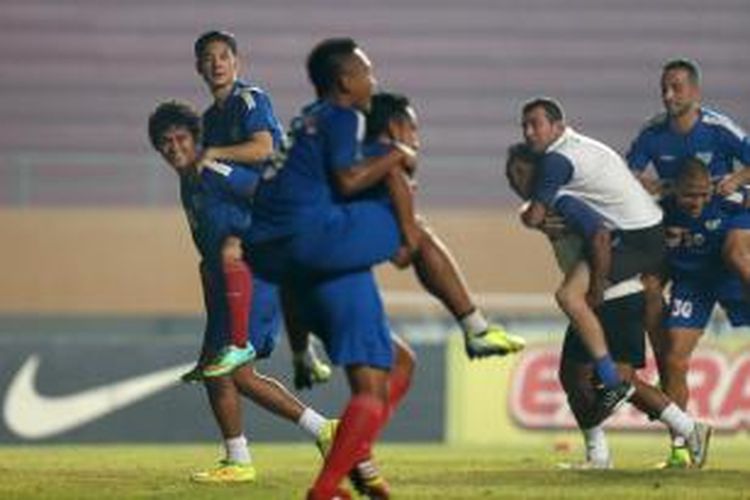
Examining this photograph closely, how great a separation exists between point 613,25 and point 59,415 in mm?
10871

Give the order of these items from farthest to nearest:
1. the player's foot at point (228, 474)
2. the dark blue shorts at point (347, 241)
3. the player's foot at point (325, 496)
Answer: the player's foot at point (228, 474)
the dark blue shorts at point (347, 241)
the player's foot at point (325, 496)

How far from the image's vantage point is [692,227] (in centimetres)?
1466

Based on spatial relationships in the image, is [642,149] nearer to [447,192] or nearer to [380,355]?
[380,355]

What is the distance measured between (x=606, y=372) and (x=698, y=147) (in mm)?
1486

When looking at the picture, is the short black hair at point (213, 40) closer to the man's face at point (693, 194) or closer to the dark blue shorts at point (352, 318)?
the man's face at point (693, 194)

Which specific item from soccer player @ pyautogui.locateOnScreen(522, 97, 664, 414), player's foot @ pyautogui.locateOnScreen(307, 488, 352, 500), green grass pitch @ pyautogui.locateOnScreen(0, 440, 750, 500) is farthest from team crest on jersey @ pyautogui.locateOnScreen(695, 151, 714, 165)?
player's foot @ pyautogui.locateOnScreen(307, 488, 352, 500)

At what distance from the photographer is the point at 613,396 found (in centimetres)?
1384

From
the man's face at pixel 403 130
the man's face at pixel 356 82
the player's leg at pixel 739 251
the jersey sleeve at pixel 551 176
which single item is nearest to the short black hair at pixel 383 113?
the man's face at pixel 403 130

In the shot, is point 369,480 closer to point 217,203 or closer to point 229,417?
point 229,417

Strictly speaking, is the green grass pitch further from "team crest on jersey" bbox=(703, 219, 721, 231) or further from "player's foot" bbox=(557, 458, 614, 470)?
"team crest on jersey" bbox=(703, 219, 721, 231)

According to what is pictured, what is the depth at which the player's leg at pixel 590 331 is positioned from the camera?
13781 mm

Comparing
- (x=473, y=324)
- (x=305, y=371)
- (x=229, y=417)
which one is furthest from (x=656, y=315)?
(x=473, y=324)

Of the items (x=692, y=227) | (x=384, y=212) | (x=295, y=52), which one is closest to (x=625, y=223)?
(x=692, y=227)

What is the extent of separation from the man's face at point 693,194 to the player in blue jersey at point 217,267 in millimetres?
2348
